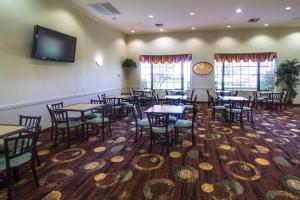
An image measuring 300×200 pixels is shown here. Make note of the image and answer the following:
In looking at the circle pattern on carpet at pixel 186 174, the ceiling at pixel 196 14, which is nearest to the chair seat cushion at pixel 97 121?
the circle pattern on carpet at pixel 186 174

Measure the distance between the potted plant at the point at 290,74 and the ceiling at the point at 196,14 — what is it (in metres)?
1.69

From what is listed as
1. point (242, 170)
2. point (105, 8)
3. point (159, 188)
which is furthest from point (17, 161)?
point (105, 8)

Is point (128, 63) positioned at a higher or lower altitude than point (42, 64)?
higher

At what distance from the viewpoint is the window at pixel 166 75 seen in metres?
10.9

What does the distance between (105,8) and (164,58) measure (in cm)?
471

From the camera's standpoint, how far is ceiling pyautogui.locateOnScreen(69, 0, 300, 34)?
631 centimetres

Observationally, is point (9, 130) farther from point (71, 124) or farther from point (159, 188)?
point (159, 188)

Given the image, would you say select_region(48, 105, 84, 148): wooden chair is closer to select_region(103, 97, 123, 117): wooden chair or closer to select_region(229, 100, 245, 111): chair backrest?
select_region(103, 97, 123, 117): wooden chair

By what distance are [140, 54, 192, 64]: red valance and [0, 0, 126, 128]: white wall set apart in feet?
9.46

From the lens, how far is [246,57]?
10047 mm

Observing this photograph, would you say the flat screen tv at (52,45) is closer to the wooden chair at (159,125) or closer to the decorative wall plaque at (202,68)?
the wooden chair at (159,125)

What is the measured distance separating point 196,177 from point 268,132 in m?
3.28

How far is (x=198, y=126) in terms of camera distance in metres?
5.95

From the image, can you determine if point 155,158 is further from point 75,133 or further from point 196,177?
point 75,133
